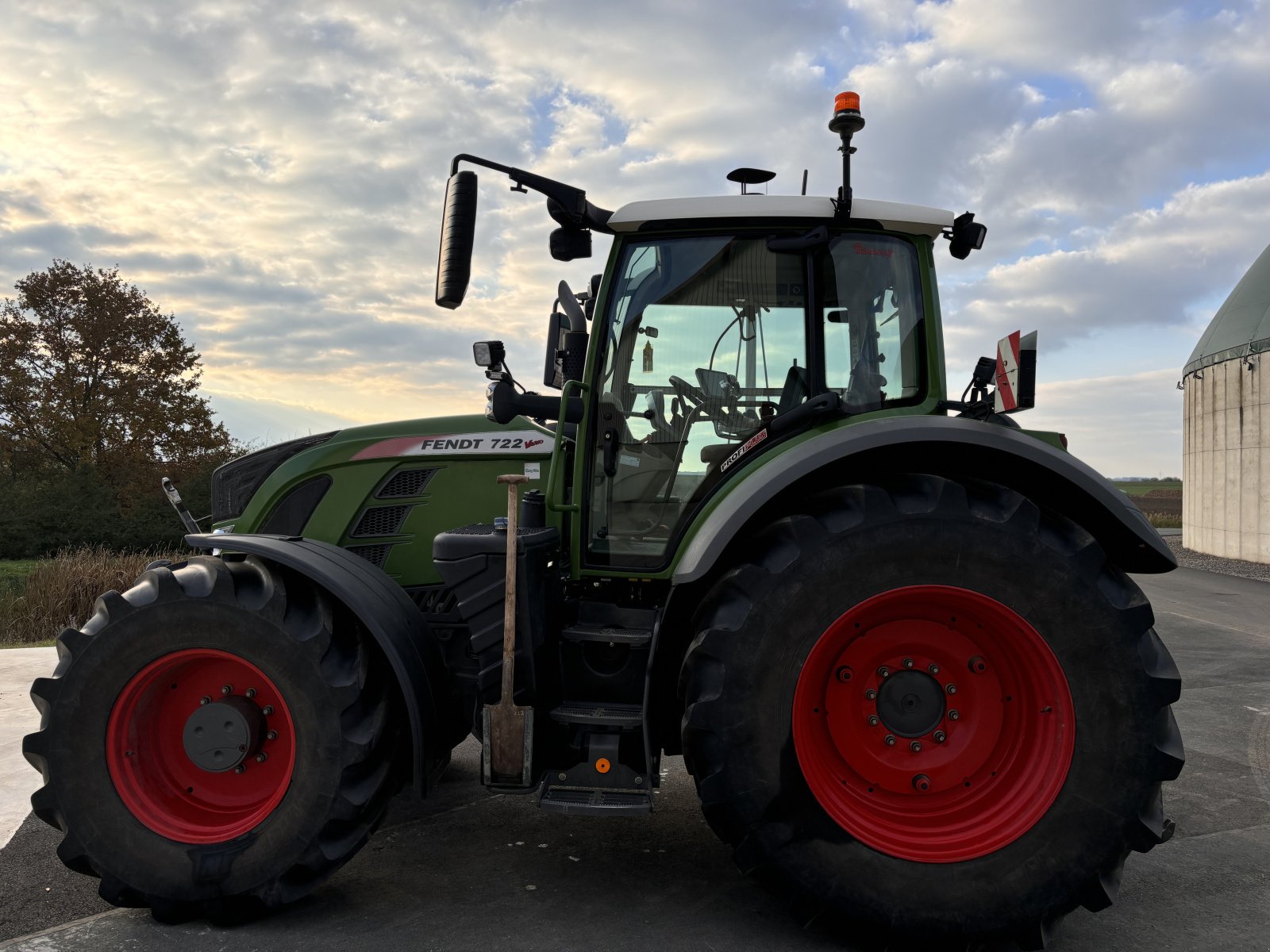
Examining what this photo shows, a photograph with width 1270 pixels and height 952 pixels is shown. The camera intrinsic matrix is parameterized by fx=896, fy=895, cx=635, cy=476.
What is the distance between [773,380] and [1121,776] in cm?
170

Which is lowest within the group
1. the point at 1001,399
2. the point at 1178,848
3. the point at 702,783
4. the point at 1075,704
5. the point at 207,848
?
the point at 1178,848

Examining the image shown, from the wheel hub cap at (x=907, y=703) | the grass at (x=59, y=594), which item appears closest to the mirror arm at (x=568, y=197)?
the wheel hub cap at (x=907, y=703)

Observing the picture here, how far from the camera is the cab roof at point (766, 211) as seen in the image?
328 centimetres

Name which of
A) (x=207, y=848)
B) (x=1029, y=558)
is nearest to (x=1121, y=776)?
(x=1029, y=558)

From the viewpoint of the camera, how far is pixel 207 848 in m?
3.04

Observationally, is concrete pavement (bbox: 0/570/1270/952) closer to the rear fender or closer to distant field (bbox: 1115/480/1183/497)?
the rear fender

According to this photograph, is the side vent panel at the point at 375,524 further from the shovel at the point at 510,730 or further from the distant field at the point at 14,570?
the distant field at the point at 14,570

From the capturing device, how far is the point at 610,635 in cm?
326

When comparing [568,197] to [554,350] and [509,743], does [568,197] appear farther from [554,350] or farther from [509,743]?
[509,743]

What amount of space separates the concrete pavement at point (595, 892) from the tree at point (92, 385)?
23.7 meters

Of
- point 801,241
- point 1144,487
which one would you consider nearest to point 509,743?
point 801,241

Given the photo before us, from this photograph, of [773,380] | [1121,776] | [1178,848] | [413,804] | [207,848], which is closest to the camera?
[1121,776]

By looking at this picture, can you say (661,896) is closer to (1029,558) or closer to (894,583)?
(894,583)

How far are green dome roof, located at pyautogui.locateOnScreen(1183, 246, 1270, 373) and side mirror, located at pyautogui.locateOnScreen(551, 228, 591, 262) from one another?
856 inches
